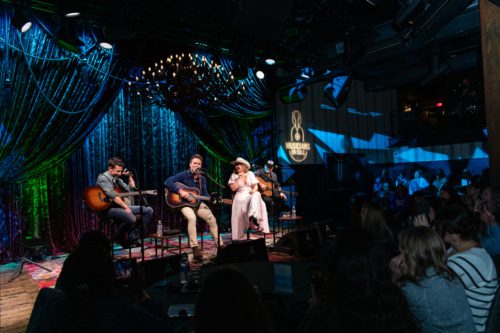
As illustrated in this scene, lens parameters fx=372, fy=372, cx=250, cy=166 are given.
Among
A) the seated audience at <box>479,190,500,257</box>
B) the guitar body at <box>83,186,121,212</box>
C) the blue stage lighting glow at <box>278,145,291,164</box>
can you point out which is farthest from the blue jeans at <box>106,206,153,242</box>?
the blue stage lighting glow at <box>278,145,291,164</box>

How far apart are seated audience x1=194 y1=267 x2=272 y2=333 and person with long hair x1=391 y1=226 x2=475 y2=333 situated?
3.03 feet

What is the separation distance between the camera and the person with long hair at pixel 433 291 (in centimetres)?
170

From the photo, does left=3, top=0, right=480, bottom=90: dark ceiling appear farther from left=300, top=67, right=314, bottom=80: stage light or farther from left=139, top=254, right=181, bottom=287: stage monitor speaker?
left=139, top=254, right=181, bottom=287: stage monitor speaker

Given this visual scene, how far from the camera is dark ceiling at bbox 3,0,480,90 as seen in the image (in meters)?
5.18

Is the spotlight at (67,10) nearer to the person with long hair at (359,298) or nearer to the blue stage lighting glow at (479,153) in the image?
A: the person with long hair at (359,298)

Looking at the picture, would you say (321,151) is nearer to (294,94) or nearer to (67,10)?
(294,94)

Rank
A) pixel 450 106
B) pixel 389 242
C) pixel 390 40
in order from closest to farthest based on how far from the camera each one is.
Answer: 1. pixel 389 242
2. pixel 390 40
3. pixel 450 106

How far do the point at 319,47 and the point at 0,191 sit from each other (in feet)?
25.7

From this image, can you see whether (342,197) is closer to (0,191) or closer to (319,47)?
(319,47)

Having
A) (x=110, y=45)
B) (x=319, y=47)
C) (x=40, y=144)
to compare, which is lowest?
(x=40, y=144)

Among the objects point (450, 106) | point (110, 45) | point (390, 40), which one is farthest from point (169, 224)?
point (450, 106)

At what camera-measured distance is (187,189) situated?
611 cm

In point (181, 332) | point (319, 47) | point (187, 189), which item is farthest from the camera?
point (319, 47)

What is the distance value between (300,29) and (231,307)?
7.18 m
